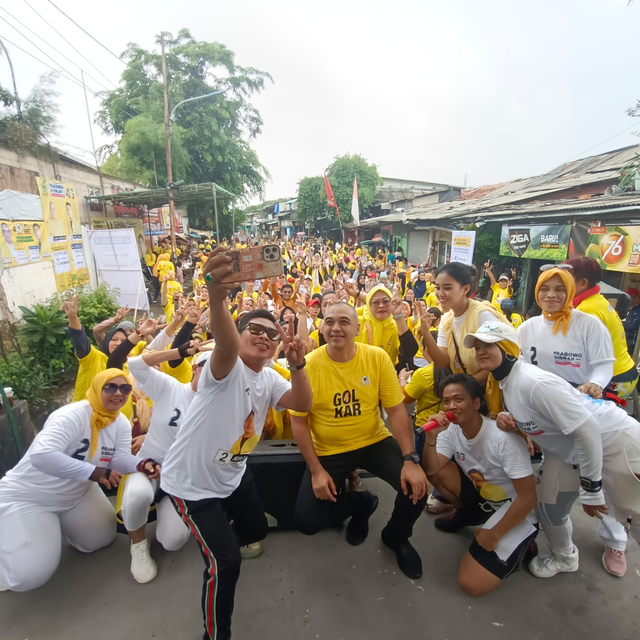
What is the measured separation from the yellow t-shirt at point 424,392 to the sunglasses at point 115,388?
6.97ft

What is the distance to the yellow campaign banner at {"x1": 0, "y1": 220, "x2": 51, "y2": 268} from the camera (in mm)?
7715

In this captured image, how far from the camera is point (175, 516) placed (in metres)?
2.64

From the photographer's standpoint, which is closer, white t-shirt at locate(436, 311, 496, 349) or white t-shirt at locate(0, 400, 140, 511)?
white t-shirt at locate(0, 400, 140, 511)

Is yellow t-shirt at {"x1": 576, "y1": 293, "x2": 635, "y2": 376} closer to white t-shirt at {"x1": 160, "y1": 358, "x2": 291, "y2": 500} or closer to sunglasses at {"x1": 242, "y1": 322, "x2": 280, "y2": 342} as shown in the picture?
sunglasses at {"x1": 242, "y1": 322, "x2": 280, "y2": 342}

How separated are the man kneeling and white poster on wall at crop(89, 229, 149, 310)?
7.56 m

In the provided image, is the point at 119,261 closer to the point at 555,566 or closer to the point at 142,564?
the point at 142,564

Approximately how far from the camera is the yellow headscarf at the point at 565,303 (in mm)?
2756

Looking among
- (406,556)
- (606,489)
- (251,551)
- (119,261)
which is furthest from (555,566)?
(119,261)

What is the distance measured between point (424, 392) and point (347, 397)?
0.83 meters

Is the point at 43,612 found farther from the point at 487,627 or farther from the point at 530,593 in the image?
the point at 530,593

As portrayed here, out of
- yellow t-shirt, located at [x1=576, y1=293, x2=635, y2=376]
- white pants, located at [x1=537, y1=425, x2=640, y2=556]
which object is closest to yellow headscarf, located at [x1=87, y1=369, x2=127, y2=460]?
white pants, located at [x1=537, y1=425, x2=640, y2=556]

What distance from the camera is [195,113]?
25.8 m

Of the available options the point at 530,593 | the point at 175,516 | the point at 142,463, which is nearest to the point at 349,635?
the point at 530,593

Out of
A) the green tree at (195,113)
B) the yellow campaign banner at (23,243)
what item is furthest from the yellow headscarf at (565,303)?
the green tree at (195,113)
